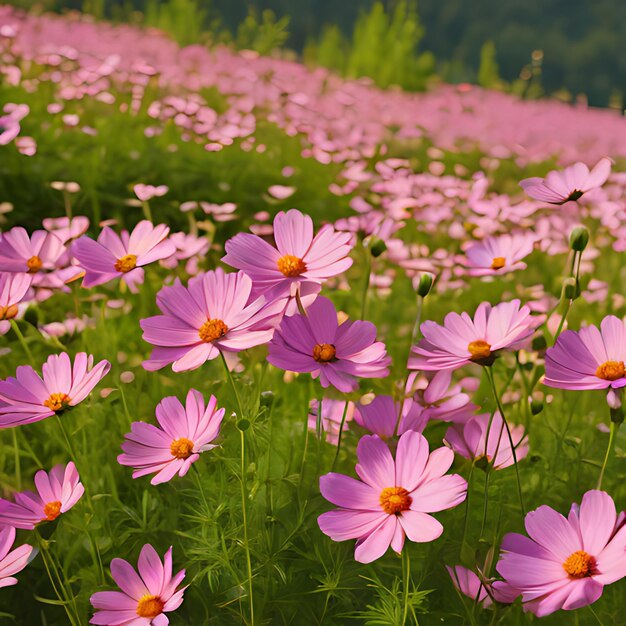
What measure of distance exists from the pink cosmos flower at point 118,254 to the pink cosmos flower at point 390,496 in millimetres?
354

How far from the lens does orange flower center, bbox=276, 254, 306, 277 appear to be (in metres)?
0.85

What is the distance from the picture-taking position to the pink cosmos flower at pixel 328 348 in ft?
2.57

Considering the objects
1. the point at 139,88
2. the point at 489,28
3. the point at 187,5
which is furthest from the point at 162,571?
the point at 489,28

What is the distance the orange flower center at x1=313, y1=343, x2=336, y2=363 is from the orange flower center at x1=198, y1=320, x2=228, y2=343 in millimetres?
105

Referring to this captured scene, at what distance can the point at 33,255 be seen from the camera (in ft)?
3.57

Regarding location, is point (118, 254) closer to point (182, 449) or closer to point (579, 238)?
point (182, 449)

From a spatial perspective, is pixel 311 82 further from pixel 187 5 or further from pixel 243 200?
pixel 243 200

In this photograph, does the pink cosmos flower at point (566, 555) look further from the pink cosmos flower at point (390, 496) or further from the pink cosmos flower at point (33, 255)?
the pink cosmos flower at point (33, 255)

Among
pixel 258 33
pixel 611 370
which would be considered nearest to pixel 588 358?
pixel 611 370

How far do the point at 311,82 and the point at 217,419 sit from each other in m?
6.16

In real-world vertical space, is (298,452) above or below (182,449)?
below

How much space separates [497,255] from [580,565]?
552 mm

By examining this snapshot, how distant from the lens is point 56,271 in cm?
126

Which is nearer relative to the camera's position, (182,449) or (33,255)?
(182,449)
